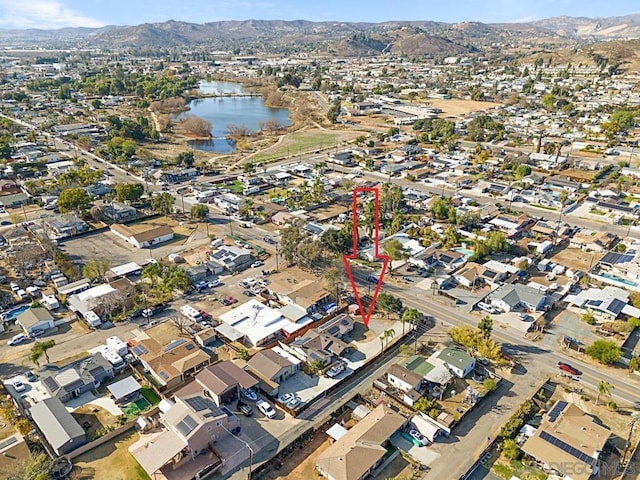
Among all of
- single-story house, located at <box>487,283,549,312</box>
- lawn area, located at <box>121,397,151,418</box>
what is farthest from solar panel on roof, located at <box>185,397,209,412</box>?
single-story house, located at <box>487,283,549,312</box>

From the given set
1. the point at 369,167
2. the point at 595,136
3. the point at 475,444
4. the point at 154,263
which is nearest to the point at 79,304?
the point at 154,263

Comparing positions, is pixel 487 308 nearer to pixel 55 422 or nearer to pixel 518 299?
pixel 518 299

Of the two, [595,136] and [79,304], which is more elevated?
[595,136]

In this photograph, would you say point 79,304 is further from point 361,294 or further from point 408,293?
point 408,293

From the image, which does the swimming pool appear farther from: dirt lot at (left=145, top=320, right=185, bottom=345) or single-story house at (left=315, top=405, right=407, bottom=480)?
single-story house at (left=315, top=405, right=407, bottom=480)

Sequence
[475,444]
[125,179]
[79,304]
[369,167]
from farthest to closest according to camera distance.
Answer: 1. [369,167]
2. [125,179]
3. [79,304]
4. [475,444]

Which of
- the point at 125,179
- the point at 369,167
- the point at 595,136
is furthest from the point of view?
the point at 595,136

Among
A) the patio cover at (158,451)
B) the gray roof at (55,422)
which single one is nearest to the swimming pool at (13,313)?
the gray roof at (55,422)
